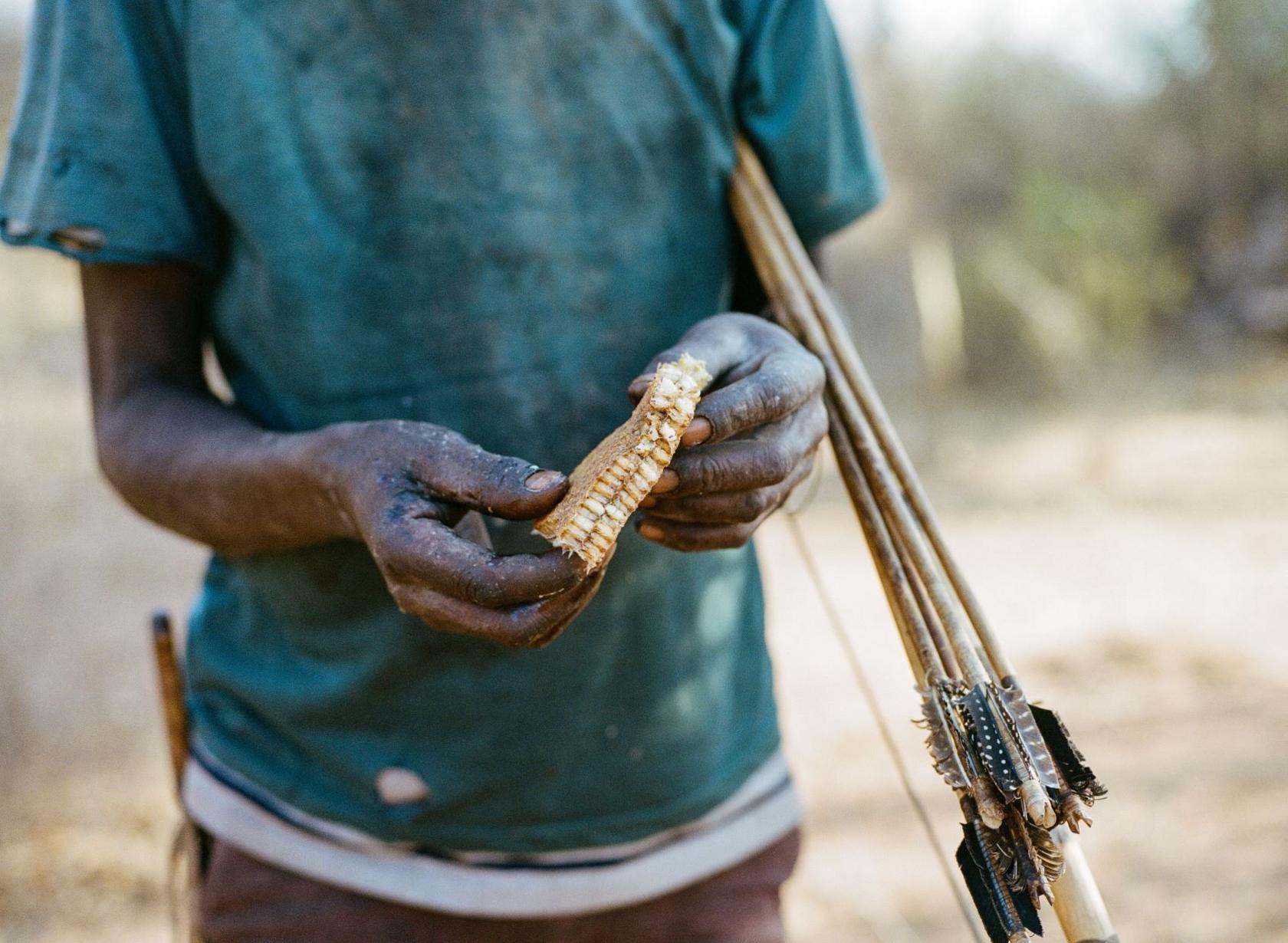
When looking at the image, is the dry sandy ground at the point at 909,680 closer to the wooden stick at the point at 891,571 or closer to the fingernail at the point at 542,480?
the wooden stick at the point at 891,571

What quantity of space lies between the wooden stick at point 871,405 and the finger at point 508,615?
0.31 m

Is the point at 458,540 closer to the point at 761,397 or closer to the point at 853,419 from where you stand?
the point at 761,397

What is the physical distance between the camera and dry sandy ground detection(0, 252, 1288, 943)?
336 centimetres

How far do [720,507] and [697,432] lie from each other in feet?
0.37

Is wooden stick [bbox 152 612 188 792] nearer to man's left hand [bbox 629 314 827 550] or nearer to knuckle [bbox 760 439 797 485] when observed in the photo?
man's left hand [bbox 629 314 827 550]

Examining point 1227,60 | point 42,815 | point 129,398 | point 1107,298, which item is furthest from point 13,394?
point 1227,60

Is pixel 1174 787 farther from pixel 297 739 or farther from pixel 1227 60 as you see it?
pixel 1227 60

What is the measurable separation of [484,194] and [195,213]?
0.34m

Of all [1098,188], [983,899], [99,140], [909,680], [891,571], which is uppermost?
[1098,188]

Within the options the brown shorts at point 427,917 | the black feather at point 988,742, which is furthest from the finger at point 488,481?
the brown shorts at point 427,917

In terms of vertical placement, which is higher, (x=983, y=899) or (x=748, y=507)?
(x=748, y=507)

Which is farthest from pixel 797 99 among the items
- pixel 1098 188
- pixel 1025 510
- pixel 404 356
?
pixel 1098 188

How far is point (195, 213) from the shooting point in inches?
51.4

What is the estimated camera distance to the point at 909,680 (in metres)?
4.68
